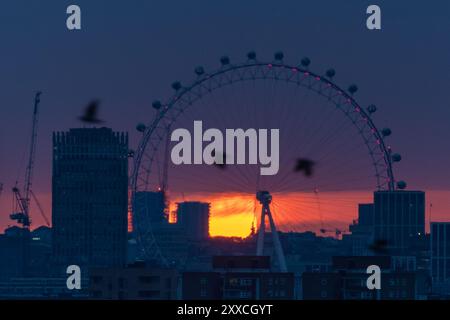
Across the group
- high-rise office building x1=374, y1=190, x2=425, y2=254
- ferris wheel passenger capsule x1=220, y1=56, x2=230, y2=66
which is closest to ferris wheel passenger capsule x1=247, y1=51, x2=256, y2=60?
ferris wheel passenger capsule x1=220, y1=56, x2=230, y2=66

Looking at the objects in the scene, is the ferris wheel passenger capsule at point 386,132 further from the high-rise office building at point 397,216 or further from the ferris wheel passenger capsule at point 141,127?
the high-rise office building at point 397,216

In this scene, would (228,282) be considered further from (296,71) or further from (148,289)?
(296,71)

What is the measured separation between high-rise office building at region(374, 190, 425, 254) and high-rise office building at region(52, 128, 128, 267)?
33819 mm

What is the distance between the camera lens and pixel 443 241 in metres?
165

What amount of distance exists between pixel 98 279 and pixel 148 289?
218 inches

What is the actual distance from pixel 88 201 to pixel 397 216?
48.4 meters

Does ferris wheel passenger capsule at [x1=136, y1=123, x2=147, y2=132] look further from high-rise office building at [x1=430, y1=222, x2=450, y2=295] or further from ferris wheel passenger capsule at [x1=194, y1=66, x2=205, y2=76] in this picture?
high-rise office building at [x1=430, y1=222, x2=450, y2=295]

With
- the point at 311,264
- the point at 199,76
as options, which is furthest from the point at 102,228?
the point at 199,76

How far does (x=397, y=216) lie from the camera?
150250 mm

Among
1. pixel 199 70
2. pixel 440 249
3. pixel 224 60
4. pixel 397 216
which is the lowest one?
pixel 440 249

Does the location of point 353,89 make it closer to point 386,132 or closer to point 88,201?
point 386,132

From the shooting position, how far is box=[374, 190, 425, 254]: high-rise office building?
486 feet

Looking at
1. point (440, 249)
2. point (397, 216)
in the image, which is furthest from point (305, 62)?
point (440, 249)
